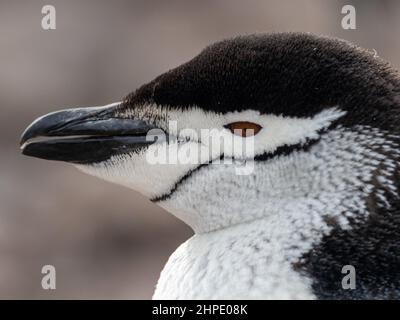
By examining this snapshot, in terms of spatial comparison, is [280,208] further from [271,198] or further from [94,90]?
[94,90]

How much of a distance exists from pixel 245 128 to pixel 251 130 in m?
0.02

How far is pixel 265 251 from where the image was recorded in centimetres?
268

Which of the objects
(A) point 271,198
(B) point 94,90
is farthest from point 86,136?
(B) point 94,90

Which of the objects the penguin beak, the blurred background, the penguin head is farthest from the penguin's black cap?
the blurred background

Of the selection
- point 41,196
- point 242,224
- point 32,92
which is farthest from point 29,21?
point 242,224

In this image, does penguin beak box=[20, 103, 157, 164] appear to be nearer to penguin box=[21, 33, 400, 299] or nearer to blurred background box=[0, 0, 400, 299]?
penguin box=[21, 33, 400, 299]

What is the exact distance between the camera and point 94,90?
30.5 feet

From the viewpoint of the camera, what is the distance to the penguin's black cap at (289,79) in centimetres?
271

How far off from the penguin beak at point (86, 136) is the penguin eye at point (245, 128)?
0.90ft

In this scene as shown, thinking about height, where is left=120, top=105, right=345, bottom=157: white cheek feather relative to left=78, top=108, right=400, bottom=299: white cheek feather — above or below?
above

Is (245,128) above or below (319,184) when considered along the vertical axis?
above

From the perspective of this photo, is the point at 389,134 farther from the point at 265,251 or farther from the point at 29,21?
the point at 29,21

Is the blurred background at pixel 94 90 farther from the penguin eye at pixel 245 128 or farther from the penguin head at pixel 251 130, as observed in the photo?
the penguin eye at pixel 245 128

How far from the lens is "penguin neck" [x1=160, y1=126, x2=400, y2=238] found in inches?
105
